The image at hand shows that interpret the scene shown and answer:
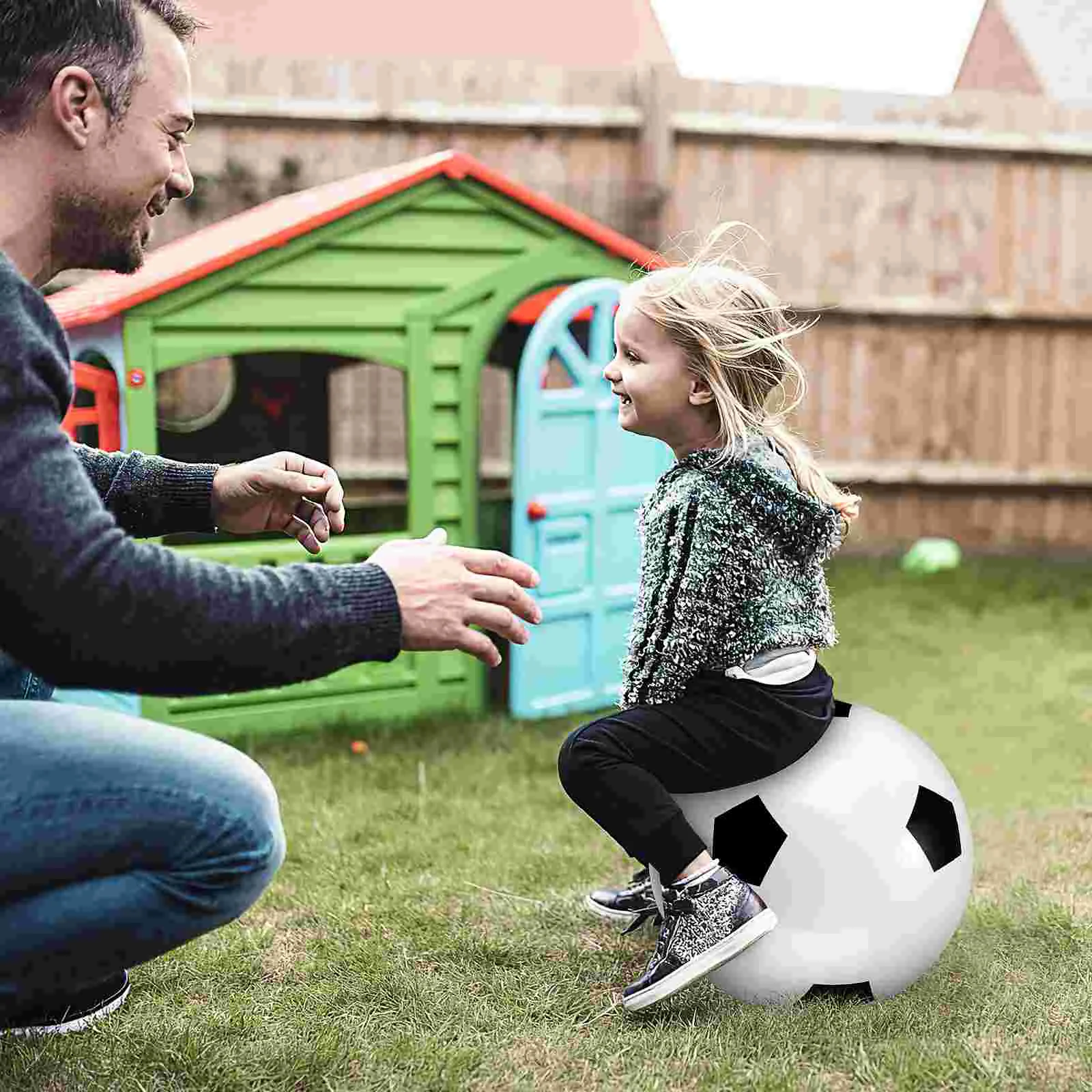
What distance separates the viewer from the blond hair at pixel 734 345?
258 centimetres

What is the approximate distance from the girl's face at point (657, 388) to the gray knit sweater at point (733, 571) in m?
0.13

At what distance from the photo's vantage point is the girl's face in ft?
8.63

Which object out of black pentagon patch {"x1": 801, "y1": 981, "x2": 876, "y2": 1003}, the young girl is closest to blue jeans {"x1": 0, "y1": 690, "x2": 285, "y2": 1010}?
the young girl

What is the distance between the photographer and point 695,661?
253 cm

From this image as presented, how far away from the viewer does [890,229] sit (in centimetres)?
784

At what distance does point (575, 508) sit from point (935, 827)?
2.47 m

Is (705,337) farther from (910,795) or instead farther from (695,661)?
(910,795)

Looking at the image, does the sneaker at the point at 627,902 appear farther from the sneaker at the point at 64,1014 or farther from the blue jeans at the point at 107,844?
the blue jeans at the point at 107,844

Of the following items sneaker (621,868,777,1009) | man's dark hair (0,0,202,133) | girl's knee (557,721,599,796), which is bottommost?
sneaker (621,868,777,1009)

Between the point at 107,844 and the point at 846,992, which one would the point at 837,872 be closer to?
the point at 846,992

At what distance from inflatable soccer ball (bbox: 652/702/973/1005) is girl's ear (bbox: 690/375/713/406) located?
0.69m

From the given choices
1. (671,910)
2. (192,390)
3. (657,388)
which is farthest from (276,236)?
(192,390)

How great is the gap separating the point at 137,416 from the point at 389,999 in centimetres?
236

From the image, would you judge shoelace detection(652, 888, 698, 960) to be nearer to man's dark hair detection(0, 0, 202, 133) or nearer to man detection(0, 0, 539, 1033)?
man detection(0, 0, 539, 1033)
